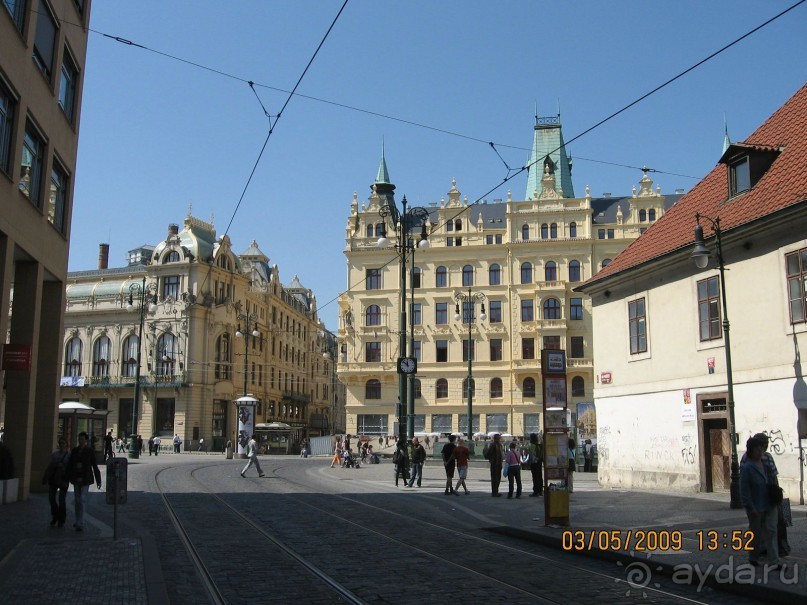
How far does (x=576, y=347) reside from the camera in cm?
6353

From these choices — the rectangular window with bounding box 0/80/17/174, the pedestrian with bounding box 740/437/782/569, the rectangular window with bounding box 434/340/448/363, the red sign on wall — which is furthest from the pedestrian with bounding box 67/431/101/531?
the rectangular window with bounding box 434/340/448/363

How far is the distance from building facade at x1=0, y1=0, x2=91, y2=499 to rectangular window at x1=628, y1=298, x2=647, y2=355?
17626 millimetres

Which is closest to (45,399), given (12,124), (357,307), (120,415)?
(12,124)

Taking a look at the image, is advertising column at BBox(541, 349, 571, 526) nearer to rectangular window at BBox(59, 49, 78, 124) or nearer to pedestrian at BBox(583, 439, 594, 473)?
rectangular window at BBox(59, 49, 78, 124)

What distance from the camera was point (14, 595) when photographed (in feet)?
27.6

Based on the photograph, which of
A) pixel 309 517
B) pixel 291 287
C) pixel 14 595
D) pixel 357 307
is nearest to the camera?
pixel 14 595

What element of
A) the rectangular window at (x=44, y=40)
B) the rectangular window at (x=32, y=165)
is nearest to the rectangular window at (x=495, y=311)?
the rectangular window at (x=32, y=165)

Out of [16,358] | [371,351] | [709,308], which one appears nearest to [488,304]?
[371,351]

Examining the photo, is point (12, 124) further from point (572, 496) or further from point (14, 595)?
point (572, 496)

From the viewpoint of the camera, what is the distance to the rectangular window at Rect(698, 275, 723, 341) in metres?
22.2

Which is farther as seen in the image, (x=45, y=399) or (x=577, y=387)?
(x=577, y=387)

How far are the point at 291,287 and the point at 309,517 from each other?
312 ft

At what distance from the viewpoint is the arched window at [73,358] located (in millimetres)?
72938

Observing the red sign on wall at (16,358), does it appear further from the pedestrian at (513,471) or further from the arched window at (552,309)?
the arched window at (552,309)
